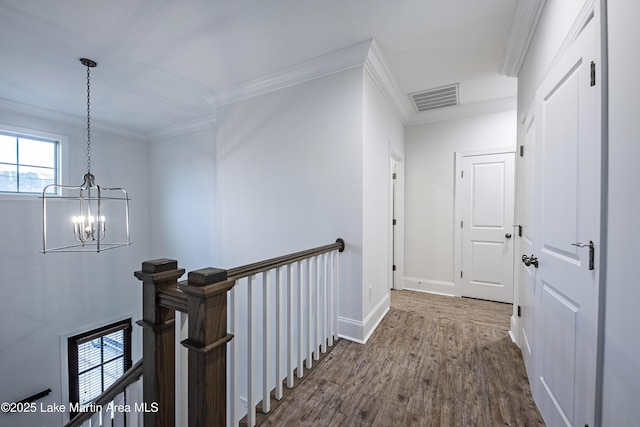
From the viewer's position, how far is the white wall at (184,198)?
4.35m

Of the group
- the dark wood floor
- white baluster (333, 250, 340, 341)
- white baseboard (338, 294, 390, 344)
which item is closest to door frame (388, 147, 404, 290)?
the dark wood floor

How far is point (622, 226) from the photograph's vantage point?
861mm

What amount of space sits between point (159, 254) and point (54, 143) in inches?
89.6

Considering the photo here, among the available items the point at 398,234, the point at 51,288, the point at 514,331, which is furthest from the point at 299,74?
the point at 51,288

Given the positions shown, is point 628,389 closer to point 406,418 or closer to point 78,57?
point 406,418

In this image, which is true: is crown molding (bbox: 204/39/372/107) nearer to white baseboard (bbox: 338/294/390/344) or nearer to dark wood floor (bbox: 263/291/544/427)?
white baseboard (bbox: 338/294/390/344)

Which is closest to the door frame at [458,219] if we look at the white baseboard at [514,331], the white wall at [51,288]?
the white baseboard at [514,331]

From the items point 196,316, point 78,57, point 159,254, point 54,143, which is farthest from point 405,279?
point 54,143

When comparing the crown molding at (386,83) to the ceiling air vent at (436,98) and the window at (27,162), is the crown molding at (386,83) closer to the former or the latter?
the ceiling air vent at (436,98)

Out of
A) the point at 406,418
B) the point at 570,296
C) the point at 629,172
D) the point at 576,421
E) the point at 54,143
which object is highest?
the point at 54,143

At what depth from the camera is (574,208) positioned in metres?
1.19

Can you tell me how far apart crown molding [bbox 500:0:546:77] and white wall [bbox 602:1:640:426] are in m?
1.14

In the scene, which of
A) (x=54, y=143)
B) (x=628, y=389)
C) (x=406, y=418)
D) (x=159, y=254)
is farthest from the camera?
(x=159, y=254)

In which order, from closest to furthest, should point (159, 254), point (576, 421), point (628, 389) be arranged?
point (628, 389), point (576, 421), point (159, 254)
